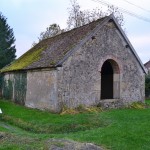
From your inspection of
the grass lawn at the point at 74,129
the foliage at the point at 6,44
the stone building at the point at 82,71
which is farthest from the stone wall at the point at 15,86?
the foliage at the point at 6,44

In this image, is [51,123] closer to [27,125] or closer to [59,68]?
[27,125]

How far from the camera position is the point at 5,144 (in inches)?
420

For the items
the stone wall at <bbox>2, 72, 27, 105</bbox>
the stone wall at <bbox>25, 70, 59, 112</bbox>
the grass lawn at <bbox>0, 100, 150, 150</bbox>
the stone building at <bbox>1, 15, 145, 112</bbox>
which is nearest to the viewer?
the grass lawn at <bbox>0, 100, 150, 150</bbox>

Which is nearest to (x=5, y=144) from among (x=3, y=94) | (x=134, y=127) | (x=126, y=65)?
(x=134, y=127)

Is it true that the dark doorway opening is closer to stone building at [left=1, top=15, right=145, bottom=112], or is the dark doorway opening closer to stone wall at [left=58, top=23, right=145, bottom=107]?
stone building at [left=1, top=15, right=145, bottom=112]

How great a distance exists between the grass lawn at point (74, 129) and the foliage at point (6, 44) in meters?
20.7

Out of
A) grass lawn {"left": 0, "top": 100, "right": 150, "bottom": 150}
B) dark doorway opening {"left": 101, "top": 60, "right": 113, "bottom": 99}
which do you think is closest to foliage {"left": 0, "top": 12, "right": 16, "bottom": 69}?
dark doorway opening {"left": 101, "top": 60, "right": 113, "bottom": 99}

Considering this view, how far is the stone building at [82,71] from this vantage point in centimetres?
2069

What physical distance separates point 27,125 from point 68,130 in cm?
225

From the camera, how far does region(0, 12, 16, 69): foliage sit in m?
42.9

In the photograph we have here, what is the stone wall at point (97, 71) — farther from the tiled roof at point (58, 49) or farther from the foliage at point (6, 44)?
the foliage at point (6, 44)

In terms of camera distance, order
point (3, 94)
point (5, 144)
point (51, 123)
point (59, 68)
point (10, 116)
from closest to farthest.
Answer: point (5, 144) < point (51, 123) < point (10, 116) < point (59, 68) < point (3, 94)

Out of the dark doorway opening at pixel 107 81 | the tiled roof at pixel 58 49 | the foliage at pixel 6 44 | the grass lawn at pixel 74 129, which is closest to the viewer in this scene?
the grass lawn at pixel 74 129

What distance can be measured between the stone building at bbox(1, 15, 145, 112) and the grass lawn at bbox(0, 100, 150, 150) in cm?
177
